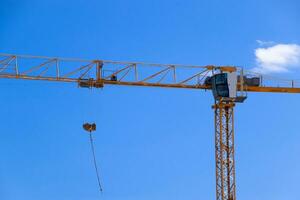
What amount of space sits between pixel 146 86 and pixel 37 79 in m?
11.9

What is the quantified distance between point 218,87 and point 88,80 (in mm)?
14122

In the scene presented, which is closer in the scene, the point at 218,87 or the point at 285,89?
the point at 218,87

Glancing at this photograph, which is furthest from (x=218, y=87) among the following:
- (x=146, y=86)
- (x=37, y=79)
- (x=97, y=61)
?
(x=37, y=79)

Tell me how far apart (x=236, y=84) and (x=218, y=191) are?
468 inches

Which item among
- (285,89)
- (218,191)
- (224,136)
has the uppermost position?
(285,89)

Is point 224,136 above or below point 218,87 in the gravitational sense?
below

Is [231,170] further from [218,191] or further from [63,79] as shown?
[63,79]

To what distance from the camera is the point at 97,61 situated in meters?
80.2

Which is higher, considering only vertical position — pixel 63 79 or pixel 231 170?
pixel 63 79

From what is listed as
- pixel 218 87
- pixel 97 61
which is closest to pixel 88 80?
pixel 97 61

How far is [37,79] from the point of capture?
80312 millimetres

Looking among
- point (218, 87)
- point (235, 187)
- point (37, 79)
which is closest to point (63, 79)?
point (37, 79)

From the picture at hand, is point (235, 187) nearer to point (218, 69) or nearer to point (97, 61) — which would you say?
point (218, 69)

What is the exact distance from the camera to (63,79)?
263 feet
